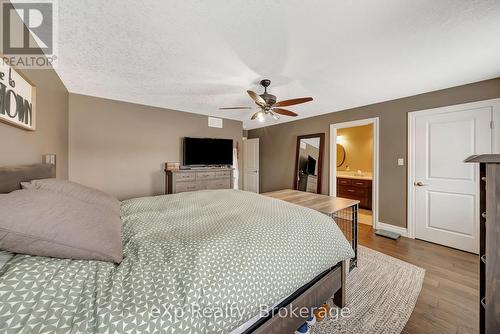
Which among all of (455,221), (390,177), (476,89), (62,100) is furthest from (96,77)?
(455,221)

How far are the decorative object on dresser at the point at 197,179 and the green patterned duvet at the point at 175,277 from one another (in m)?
2.23

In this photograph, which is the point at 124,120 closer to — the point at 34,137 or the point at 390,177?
the point at 34,137

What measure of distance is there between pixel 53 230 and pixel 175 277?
48cm

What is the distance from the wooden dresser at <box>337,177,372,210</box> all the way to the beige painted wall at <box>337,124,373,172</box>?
0.75 m

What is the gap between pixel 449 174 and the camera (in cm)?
261

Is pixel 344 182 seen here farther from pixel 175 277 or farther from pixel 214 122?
pixel 175 277

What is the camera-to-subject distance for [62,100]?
8.26ft

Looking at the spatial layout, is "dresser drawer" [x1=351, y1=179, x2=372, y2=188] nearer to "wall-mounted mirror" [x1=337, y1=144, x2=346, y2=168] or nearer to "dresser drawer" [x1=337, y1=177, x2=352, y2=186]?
"dresser drawer" [x1=337, y1=177, x2=352, y2=186]

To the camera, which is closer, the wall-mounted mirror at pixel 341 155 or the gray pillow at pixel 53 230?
the gray pillow at pixel 53 230

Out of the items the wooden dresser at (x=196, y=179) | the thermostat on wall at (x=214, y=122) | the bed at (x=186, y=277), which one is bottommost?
the bed at (x=186, y=277)

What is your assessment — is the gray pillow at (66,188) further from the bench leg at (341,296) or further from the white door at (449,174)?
the white door at (449,174)

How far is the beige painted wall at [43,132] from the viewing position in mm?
1270

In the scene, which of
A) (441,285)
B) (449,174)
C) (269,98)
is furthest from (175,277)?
(449,174)

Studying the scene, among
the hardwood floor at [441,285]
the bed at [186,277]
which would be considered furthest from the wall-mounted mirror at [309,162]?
the bed at [186,277]
